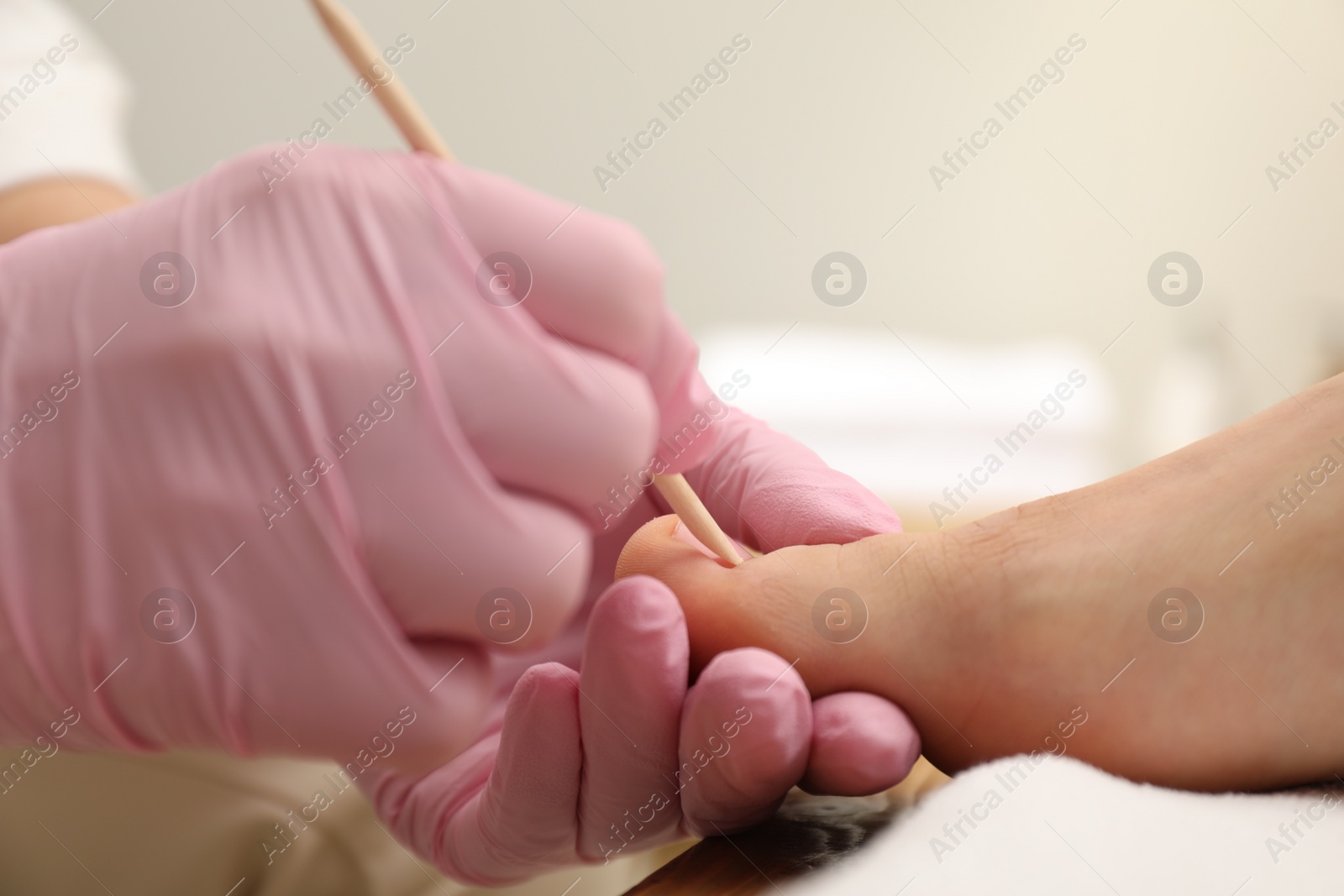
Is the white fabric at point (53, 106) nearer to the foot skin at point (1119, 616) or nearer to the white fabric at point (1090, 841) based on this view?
the foot skin at point (1119, 616)

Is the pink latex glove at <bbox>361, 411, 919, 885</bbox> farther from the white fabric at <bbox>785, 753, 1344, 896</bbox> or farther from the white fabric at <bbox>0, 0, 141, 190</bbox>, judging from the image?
the white fabric at <bbox>0, 0, 141, 190</bbox>

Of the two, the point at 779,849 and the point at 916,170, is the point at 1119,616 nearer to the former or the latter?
the point at 779,849

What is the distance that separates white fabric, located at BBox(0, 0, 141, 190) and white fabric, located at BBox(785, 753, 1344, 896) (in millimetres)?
1030

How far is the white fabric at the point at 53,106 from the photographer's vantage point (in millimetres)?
924

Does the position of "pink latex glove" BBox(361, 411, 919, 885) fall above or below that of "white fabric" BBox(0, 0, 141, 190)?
above

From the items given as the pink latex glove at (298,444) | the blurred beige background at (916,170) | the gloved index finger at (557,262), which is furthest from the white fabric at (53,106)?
the gloved index finger at (557,262)

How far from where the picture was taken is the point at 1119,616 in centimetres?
44

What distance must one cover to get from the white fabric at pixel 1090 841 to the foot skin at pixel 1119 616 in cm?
4

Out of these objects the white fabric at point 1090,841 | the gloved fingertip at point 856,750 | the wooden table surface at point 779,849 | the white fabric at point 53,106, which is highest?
the white fabric at point 1090,841

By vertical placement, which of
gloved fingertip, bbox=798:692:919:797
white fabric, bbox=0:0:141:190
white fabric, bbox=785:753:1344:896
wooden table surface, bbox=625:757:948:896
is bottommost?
white fabric, bbox=0:0:141:190

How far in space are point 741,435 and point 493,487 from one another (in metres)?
0.33

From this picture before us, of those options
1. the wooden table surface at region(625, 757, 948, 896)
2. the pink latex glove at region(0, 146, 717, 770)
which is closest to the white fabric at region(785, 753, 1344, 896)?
the wooden table surface at region(625, 757, 948, 896)

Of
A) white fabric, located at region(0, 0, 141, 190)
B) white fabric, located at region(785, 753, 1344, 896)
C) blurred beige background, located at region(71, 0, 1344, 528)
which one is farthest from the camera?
blurred beige background, located at region(71, 0, 1344, 528)

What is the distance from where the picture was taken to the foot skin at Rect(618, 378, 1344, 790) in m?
0.40
